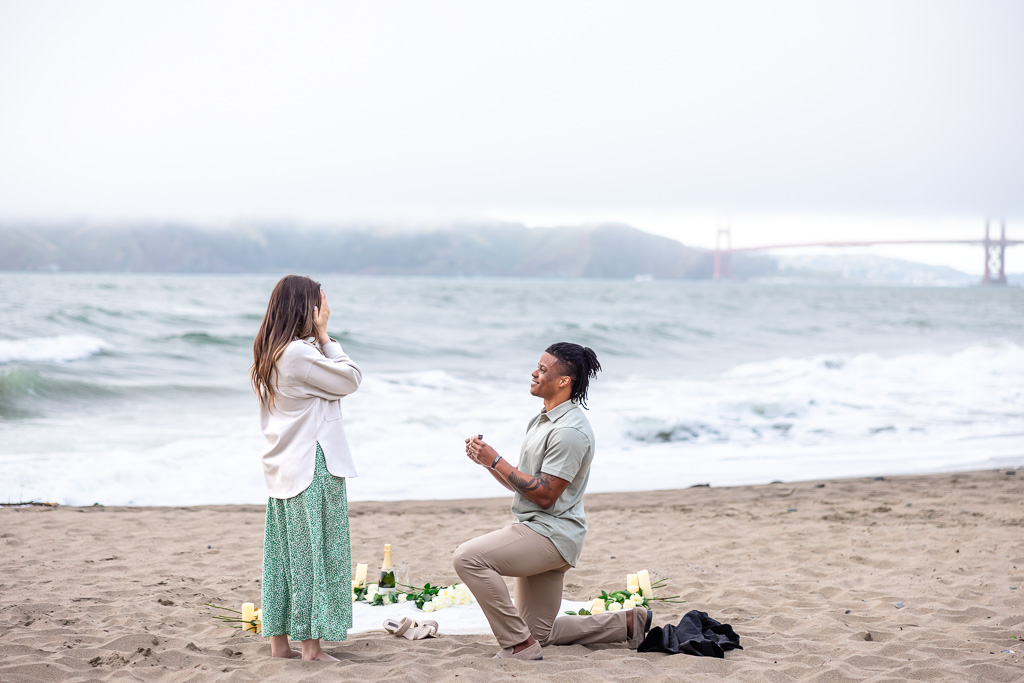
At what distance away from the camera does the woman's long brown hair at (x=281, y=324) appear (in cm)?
324

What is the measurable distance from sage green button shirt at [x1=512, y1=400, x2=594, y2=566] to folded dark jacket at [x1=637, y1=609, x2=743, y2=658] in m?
0.58

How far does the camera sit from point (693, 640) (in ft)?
11.9

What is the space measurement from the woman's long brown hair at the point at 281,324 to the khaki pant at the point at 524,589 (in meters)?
1.05

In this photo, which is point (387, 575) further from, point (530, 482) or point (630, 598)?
point (530, 482)

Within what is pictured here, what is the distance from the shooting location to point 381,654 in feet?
11.7

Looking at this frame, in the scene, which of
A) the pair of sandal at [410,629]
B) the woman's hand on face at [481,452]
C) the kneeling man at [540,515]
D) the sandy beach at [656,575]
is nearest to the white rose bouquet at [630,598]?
the sandy beach at [656,575]

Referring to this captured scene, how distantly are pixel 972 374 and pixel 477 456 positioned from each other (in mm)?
18203

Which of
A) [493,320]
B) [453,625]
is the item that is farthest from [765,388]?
[493,320]

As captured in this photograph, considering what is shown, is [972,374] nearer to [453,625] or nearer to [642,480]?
[642,480]

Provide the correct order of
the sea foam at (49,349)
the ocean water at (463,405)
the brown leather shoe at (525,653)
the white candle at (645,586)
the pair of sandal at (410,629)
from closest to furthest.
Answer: the brown leather shoe at (525,653) < the pair of sandal at (410,629) < the white candle at (645,586) < the ocean water at (463,405) < the sea foam at (49,349)

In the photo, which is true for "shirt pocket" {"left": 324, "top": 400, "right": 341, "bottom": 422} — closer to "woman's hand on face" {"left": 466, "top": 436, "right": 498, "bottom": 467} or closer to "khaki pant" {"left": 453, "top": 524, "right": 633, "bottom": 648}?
"woman's hand on face" {"left": 466, "top": 436, "right": 498, "bottom": 467}

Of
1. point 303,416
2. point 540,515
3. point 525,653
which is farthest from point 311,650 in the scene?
point 540,515

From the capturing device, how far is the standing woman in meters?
3.22

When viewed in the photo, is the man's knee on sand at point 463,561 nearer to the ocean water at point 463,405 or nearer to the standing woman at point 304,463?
the standing woman at point 304,463
